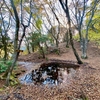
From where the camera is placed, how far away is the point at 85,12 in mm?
12898

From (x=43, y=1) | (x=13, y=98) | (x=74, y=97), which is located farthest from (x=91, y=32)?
(x=13, y=98)

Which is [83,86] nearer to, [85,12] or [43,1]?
[85,12]

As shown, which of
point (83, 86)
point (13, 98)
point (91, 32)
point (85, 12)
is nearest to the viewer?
point (13, 98)

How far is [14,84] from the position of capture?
19.5 ft

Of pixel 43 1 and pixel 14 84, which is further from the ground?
pixel 43 1

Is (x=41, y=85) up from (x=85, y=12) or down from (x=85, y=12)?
down

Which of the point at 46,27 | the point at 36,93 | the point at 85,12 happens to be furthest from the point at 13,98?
the point at 46,27

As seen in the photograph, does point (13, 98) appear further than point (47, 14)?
No

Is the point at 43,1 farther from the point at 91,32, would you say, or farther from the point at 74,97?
the point at 74,97

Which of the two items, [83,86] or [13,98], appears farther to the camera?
[83,86]

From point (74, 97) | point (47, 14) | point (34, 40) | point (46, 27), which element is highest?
point (47, 14)

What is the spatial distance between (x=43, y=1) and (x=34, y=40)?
4663 millimetres

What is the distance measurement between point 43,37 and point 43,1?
4268 mm

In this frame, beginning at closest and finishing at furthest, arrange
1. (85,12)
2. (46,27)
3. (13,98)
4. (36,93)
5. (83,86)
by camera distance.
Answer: (13,98) < (36,93) < (83,86) < (85,12) < (46,27)
